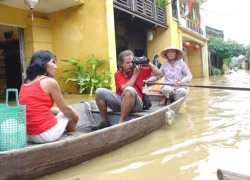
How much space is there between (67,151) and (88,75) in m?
6.13

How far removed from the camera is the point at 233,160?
9.14 feet

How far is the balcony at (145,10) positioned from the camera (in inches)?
384

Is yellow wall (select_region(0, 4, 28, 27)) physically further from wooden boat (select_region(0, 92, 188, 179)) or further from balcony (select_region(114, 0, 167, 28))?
wooden boat (select_region(0, 92, 188, 179))

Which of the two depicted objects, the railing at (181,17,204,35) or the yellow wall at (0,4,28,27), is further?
the railing at (181,17,204,35)

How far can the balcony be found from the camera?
9.76 meters

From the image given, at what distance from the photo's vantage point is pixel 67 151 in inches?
95.8

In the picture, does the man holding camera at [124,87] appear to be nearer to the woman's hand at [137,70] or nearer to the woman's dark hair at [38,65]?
the woman's hand at [137,70]

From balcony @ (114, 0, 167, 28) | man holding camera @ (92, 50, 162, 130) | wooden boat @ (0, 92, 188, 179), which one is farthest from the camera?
balcony @ (114, 0, 167, 28)

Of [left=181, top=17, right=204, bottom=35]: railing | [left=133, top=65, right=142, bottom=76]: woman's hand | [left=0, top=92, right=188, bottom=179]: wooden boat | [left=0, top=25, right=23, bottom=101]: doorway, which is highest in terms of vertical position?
[left=181, top=17, right=204, bottom=35]: railing

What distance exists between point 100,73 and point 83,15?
6.17ft

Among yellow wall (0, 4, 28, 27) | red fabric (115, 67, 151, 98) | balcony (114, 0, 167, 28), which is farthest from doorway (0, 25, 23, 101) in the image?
red fabric (115, 67, 151, 98)

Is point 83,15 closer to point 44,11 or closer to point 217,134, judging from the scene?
point 44,11

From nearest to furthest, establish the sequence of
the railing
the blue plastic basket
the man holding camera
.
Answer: the blue plastic basket → the man holding camera → the railing

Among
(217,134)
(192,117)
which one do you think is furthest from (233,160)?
(192,117)
